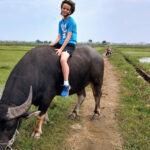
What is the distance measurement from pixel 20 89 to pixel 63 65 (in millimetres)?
883

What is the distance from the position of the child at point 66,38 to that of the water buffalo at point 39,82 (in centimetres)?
15

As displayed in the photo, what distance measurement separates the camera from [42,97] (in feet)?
10.8

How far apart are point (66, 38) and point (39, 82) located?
974 millimetres

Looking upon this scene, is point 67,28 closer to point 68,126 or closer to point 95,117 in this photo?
point 68,126

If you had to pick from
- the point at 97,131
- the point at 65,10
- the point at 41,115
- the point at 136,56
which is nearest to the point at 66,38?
the point at 65,10

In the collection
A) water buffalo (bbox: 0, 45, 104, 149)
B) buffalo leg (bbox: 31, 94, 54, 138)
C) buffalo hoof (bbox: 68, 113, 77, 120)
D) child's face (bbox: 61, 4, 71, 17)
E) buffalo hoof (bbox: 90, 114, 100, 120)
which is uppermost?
child's face (bbox: 61, 4, 71, 17)

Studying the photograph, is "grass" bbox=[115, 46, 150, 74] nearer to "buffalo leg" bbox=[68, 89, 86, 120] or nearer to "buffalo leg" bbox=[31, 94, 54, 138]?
"buffalo leg" bbox=[68, 89, 86, 120]

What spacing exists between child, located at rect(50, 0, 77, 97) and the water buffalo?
5.9 inches

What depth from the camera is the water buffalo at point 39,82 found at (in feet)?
8.26

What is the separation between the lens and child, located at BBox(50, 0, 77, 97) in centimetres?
342

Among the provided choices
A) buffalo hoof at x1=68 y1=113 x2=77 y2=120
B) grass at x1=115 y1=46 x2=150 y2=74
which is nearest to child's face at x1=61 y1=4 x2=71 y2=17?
buffalo hoof at x1=68 y1=113 x2=77 y2=120

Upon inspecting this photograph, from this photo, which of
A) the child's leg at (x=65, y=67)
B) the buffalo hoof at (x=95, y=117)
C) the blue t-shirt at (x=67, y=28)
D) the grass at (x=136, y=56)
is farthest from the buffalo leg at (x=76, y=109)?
the grass at (x=136, y=56)

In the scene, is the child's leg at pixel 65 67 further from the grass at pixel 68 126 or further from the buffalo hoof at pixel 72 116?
the buffalo hoof at pixel 72 116

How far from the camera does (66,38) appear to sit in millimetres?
3564
